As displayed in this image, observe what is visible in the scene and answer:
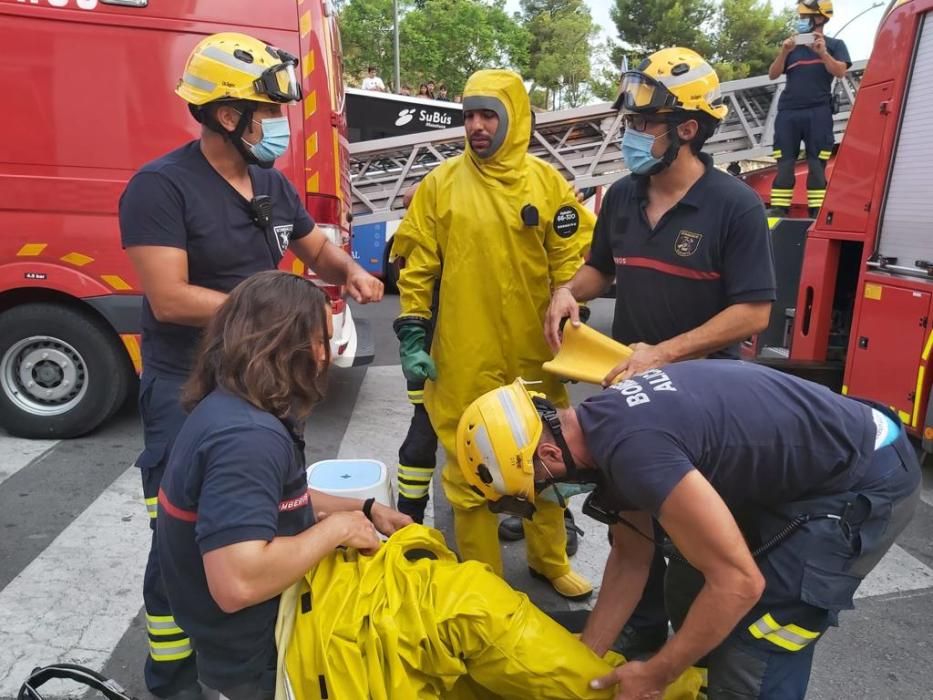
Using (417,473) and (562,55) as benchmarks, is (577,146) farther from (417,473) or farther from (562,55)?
(562,55)

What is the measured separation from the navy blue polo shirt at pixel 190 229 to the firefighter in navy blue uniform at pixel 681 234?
1137mm

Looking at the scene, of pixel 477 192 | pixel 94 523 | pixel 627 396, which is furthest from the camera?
pixel 94 523

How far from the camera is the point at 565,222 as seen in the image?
3045 millimetres

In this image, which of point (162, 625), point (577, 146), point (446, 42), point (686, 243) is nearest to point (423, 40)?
point (446, 42)

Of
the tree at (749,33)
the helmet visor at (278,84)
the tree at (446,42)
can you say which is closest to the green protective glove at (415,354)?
the helmet visor at (278,84)

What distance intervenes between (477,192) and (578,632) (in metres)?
1.65

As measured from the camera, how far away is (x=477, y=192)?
2951mm

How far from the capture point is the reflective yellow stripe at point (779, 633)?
1.94m

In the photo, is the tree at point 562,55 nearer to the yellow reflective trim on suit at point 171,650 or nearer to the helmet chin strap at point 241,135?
the helmet chin strap at point 241,135

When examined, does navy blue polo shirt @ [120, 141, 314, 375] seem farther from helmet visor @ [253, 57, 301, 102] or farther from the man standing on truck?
helmet visor @ [253, 57, 301, 102]

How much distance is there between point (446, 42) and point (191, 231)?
3544 cm

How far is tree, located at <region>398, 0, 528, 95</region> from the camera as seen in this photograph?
112 feet

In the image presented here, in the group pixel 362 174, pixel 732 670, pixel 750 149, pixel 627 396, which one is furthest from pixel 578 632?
pixel 750 149

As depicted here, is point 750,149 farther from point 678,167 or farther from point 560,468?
point 560,468
